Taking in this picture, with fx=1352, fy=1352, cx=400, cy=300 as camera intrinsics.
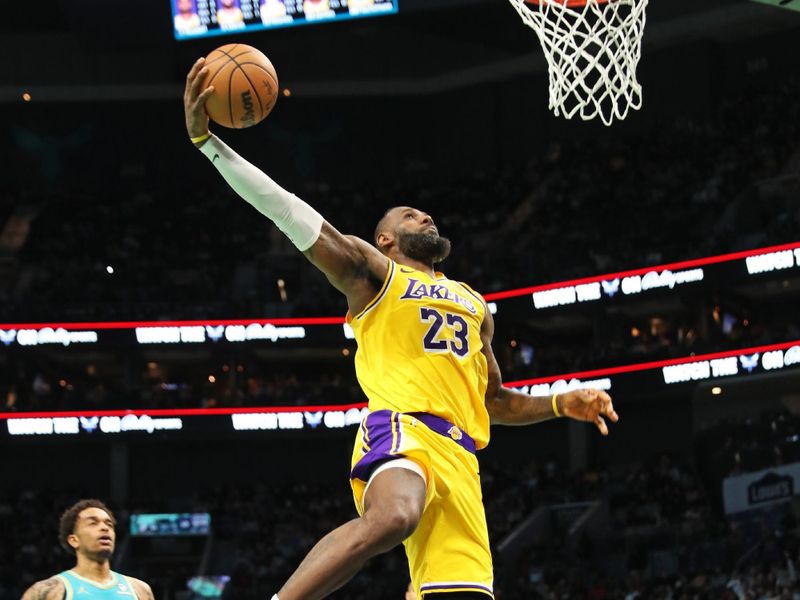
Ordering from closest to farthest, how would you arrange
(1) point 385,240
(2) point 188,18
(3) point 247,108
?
1. (3) point 247,108
2. (1) point 385,240
3. (2) point 188,18

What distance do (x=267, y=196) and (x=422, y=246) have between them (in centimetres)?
81

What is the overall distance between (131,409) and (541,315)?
793 cm

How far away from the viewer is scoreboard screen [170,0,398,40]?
1716 centimetres

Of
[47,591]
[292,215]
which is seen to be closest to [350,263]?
[292,215]

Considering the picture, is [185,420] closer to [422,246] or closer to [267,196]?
[422,246]

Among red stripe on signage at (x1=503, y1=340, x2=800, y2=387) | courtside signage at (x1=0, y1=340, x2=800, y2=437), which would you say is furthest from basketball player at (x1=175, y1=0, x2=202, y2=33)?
courtside signage at (x1=0, y1=340, x2=800, y2=437)

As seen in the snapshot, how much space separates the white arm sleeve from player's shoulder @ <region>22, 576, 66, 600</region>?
2.90 m

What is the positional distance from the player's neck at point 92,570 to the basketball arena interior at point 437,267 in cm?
1132

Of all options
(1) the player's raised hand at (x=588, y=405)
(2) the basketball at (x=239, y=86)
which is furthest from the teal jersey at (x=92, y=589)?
(2) the basketball at (x=239, y=86)

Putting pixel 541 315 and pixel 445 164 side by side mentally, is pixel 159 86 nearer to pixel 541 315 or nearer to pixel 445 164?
pixel 445 164

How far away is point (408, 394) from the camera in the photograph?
17.1 ft

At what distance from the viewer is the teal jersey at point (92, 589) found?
23.2 ft

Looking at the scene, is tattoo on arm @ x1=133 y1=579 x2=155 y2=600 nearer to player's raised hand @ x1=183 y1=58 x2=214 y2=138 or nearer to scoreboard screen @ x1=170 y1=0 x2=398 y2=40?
player's raised hand @ x1=183 y1=58 x2=214 y2=138

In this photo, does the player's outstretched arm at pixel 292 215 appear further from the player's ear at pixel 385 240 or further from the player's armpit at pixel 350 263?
the player's ear at pixel 385 240
